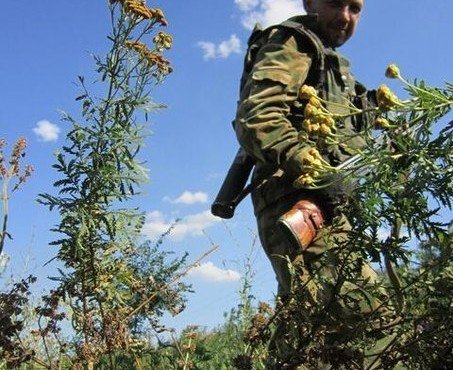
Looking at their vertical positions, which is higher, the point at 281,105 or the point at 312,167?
the point at 281,105

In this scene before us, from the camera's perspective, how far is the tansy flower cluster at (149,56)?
341 centimetres

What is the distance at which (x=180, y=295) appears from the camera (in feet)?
11.5

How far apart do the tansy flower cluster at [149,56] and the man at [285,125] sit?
1.55 ft

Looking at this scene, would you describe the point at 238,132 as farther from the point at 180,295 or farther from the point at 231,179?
the point at 180,295

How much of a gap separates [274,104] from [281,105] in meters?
0.05

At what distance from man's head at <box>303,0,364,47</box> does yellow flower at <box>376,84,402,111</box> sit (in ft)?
6.43

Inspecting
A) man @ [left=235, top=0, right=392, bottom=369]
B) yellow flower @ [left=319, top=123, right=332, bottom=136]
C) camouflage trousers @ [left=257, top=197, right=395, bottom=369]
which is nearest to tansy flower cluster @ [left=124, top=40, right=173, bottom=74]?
man @ [left=235, top=0, right=392, bottom=369]

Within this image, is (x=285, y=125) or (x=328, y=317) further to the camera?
(x=285, y=125)

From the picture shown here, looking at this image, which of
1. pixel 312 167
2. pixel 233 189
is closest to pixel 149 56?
pixel 233 189

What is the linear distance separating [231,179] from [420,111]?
181cm

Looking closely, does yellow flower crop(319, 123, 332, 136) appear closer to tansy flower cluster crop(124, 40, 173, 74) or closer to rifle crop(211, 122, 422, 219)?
rifle crop(211, 122, 422, 219)

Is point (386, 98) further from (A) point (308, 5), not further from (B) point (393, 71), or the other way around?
(A) point (308, 5)

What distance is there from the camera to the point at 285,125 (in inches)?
114

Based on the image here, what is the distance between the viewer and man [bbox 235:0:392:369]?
2.82m
